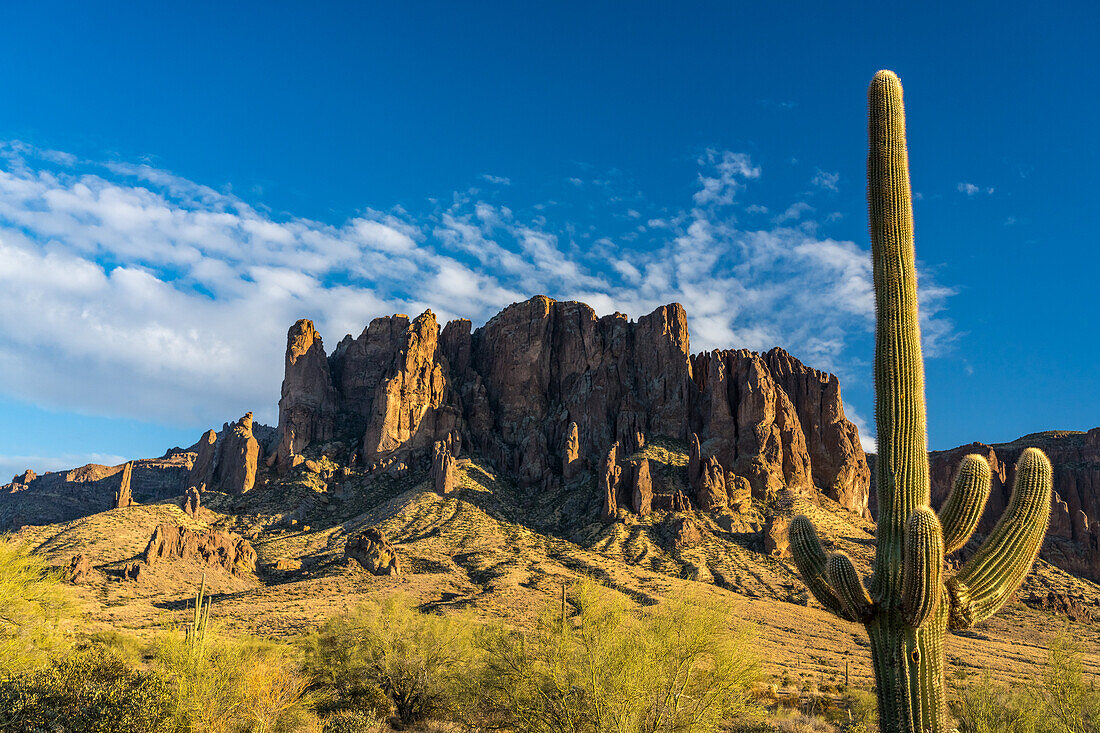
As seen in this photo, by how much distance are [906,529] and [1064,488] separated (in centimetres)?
11280

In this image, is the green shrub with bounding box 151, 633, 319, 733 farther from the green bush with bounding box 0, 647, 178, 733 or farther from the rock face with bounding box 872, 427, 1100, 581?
the rock face with bounding box 872, 427, 1100, 581

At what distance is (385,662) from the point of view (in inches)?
1155

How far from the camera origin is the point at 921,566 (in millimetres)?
8805

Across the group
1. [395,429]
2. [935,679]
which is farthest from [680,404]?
[935,679]

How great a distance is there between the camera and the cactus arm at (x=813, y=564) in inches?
392

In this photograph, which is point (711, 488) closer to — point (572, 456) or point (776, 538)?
point (776, 538)

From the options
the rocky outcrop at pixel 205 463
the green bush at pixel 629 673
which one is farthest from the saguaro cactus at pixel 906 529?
the rocky outcrop at pixel 205 463

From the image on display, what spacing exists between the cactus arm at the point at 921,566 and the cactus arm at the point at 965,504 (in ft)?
3.25

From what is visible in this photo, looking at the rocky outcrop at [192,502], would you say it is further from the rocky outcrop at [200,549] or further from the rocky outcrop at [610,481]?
the rocky outcrop at [610,481]

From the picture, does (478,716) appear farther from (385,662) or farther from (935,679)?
(935,679)

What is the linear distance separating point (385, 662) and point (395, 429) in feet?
249

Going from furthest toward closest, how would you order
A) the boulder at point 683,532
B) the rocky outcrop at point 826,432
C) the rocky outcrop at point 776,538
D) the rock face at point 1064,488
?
the rocky outcrop at point 826,432, the rock face at point 1064,488, the boulder at point 683,532, the rocky outcrop at point 776,538

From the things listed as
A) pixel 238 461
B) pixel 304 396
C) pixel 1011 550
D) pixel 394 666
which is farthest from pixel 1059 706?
pixel 304 396

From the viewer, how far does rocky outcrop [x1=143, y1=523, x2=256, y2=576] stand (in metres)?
64.2
